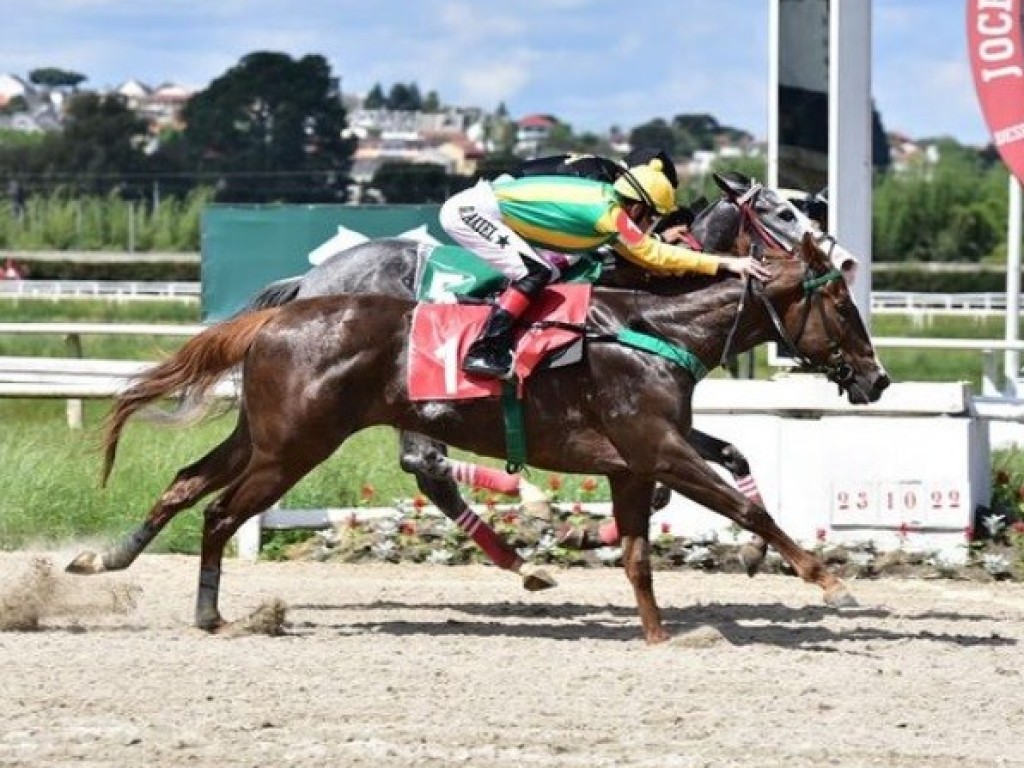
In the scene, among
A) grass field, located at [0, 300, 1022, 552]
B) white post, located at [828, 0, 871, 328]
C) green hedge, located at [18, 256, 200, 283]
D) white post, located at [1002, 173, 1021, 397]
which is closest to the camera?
grass field, located at [0, 300, 1022, 552]

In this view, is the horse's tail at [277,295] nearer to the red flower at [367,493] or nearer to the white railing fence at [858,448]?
the white railing fence at [858,448]

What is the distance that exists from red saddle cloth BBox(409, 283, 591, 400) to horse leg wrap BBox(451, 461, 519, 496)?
167cm

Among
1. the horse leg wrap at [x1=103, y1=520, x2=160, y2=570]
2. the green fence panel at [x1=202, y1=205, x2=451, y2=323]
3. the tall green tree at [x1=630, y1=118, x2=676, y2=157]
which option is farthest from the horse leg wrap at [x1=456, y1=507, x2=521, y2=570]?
the tall green tree at [x1=630, y1=118, x2=676, y2=157]

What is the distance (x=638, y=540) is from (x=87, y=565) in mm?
2188

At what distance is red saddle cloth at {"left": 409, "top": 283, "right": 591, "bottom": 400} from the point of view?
28.5ft

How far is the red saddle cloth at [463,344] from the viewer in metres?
8.67

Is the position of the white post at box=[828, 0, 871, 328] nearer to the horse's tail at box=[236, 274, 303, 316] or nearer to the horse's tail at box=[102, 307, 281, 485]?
the horse's tail at box=[236, 274, 303, 316]

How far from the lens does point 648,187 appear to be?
8773mm

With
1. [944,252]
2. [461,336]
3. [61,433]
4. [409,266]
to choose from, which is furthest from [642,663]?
[944,252]

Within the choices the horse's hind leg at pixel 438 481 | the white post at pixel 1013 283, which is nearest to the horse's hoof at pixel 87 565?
the horse's hind leg at pixel 438 481

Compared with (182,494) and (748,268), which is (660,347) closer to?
(748,268)

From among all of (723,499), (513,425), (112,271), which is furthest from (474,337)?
(112,271)

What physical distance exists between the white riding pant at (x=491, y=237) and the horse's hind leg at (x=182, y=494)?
117cm

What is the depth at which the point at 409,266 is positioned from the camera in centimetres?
1073
